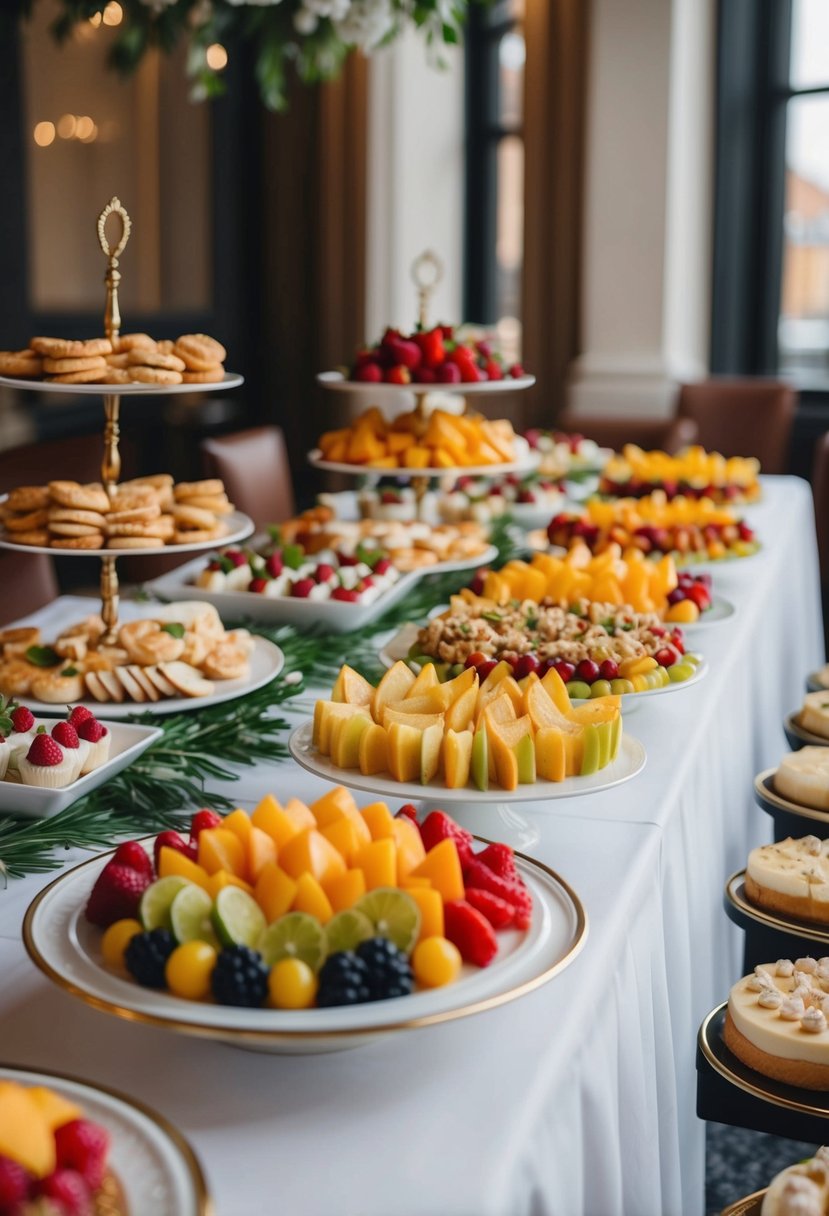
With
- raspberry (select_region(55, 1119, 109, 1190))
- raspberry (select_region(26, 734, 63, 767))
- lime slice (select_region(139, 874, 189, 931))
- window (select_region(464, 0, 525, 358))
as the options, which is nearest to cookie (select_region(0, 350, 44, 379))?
Result: raspberry (select_region(26, 734, 63, 767))

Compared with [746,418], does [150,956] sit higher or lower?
lower

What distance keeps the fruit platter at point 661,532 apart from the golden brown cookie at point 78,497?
1024 millimetres

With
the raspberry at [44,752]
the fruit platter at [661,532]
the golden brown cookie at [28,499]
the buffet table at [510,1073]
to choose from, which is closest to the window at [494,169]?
the fruit platter at [661,532]

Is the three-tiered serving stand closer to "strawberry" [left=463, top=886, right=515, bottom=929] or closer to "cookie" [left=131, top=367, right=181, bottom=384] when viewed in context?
"cookie" [left=131, top=367, right=181, bottom=384]

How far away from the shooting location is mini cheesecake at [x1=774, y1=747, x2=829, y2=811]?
1.70m

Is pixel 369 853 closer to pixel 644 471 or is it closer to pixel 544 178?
pixel 644 471

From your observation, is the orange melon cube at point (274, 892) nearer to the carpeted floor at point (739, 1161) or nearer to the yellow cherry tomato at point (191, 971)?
the yellow cherry tomato at point (191, 971)

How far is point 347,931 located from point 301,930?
0.03m

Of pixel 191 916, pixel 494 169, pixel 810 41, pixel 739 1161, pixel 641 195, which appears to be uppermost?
pixel 810 41

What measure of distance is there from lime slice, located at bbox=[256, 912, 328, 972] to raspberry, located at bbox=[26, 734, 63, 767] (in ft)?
1.46

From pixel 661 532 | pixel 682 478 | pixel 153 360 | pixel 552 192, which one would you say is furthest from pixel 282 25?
pixel 552 192

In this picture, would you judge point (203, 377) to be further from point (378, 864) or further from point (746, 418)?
point (746, 418)

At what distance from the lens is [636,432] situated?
4.30 m

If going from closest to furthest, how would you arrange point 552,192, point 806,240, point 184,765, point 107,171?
point 184,765, point 107,171, point 552,192, point 806,240
